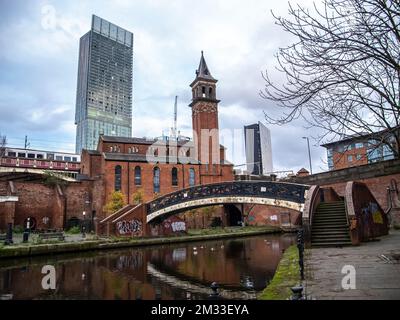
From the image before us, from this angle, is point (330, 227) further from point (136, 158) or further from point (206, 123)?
point (206, 123)

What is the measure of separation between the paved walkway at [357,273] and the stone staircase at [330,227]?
1352 millimetres

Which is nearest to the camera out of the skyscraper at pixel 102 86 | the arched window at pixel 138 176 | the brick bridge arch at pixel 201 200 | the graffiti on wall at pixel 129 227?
the brick bridge arch at pixel 201 200

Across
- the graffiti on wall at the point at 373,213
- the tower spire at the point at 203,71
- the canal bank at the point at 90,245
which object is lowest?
the canal bank at the point at 90,245

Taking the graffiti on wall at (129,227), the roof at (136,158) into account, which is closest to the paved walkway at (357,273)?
the graffiti on wall at (129,227)

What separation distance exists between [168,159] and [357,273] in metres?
33.3

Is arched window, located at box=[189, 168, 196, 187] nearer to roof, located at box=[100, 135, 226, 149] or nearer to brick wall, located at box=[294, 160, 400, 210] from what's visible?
roof, located at box=[100, 135, 226, 149]

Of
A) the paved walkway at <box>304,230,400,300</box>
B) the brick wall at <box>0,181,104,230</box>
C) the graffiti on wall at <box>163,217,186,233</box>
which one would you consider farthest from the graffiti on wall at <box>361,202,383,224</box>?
the brick wall at <box>0,181,104,230</box>

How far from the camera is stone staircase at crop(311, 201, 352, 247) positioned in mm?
10914

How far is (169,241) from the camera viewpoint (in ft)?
76.0

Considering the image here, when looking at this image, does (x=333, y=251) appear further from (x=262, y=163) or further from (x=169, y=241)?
(x=262, y=163)

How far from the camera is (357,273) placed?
6.38 m

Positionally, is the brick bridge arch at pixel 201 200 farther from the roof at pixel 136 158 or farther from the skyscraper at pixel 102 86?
the skyscraper at pixel 102 86

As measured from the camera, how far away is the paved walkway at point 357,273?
16.4ft

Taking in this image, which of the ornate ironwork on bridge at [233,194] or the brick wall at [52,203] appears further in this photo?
the brick wall at [52,203]
